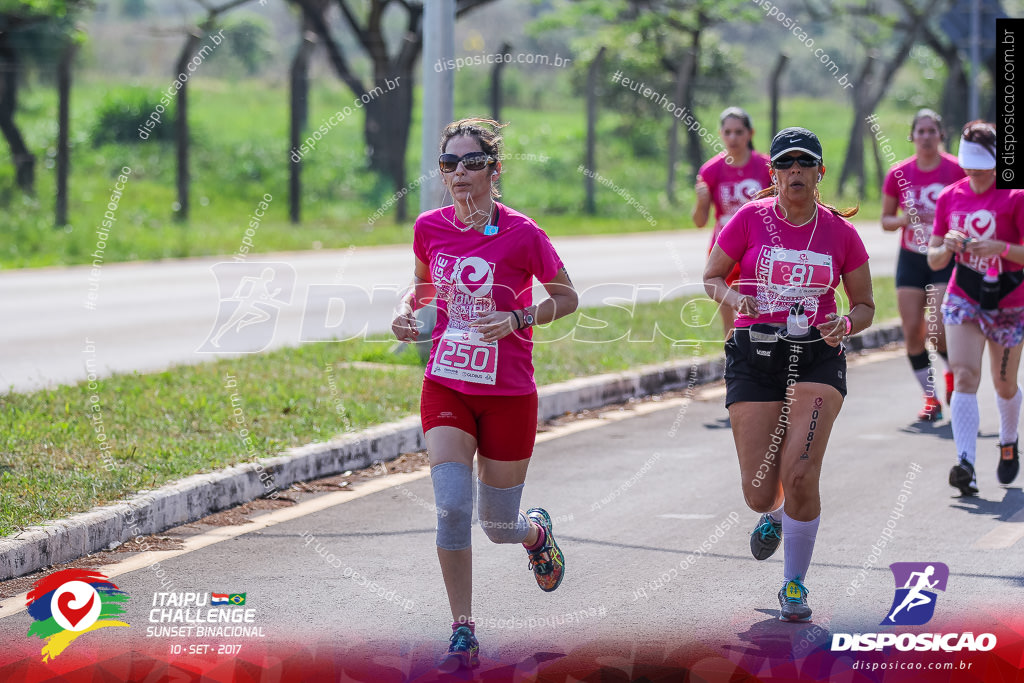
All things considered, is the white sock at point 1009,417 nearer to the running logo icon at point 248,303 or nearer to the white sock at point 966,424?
the white sock at point 966,424

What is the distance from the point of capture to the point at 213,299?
15.3m

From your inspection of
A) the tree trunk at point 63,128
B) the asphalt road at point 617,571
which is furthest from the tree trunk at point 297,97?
the asphalt road at point 617,571

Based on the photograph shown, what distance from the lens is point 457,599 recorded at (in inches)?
195

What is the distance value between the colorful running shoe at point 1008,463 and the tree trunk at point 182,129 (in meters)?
14.3

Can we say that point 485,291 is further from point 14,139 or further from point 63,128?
point 14,139

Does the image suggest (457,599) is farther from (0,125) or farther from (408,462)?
(0,125)

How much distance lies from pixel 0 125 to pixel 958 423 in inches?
804

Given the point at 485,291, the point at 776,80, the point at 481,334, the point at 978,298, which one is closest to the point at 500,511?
the point at 481,334

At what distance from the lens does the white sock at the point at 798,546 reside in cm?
548

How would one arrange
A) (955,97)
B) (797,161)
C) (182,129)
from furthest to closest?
(955,97) → (182,129) → (797,161)

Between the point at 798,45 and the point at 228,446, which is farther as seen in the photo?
the point at 798,45

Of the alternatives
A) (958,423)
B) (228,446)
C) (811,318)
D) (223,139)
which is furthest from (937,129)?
(223,139)

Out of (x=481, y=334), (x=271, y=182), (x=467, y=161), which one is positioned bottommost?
(x=481, y=334)

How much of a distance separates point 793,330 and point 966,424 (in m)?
2.50
